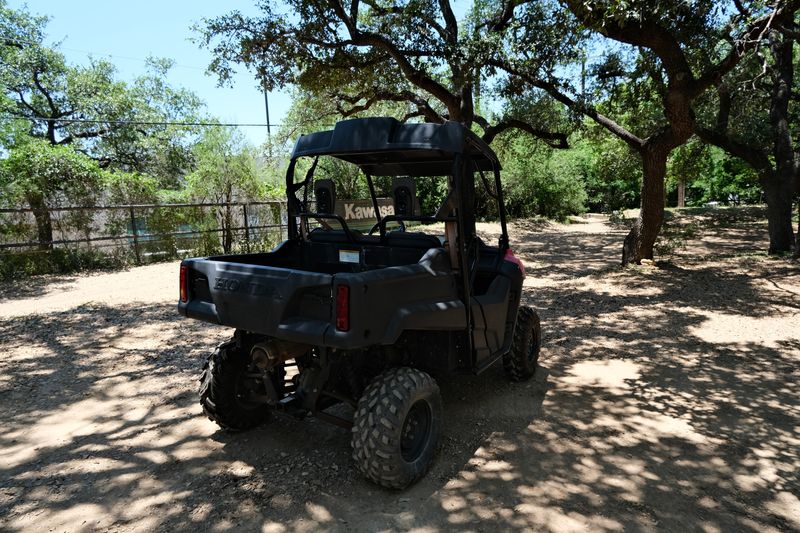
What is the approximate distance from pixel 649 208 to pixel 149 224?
1160 cm

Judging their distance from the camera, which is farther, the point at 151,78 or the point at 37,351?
the point at 151,78

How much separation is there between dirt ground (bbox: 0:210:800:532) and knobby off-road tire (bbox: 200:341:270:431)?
0.50ft

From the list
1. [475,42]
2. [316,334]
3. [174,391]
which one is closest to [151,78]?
[475,42]

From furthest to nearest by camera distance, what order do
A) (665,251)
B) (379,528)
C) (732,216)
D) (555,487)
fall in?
(732,216)
(665,251)
(555,487)
(379,528)

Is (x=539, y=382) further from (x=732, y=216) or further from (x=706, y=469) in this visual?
(x=732, y=216)

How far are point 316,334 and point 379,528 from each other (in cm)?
102

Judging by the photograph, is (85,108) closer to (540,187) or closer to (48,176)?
(48,176)

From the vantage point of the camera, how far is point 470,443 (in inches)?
139

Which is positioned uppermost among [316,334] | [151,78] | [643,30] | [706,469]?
[151,78]

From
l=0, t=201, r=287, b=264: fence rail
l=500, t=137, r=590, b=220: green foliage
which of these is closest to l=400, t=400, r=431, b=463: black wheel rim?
l=0, t=201, r=287, b=264: fence rail

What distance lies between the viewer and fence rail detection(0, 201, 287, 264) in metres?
11.5

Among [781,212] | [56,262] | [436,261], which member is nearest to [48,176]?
[56,262]

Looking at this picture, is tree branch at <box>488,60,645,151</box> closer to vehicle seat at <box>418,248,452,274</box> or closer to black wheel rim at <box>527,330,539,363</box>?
black wheel rim at <box>527,330,539,363</box>

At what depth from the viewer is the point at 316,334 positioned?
2.69 metres
